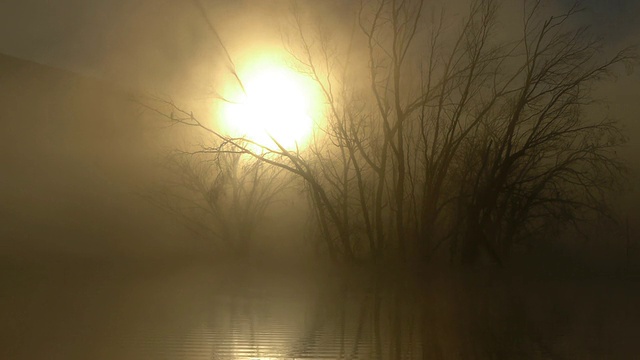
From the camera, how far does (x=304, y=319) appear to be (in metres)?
7.22

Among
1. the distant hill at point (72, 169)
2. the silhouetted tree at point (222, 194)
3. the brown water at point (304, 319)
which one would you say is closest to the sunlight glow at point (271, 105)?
the silhouetted tree at point (222, 194)

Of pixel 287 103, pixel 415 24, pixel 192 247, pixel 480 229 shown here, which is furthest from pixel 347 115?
pixel 192 247

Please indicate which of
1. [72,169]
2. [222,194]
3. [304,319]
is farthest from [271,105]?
[304,319]

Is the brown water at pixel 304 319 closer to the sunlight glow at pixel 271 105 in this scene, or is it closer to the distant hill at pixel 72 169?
the sunlight glow at pixel 271 105

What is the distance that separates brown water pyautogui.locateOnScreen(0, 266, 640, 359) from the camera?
17.7ft

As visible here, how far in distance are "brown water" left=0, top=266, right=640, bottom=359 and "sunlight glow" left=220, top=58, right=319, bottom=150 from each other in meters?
3.80

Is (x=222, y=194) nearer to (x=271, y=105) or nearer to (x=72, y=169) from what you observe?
(x=271, y=105)

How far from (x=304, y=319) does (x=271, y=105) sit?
793 cm

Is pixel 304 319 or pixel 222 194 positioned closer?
pixel 304 319

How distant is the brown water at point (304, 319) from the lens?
212 inches

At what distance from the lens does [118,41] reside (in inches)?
635

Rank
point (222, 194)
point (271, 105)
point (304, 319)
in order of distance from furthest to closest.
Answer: point (222, 194), point (271, 105), point (304, 319)

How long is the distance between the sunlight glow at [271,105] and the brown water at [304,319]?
3796mm

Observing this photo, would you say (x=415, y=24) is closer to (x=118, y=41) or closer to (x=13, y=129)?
(x=118, y=41)
